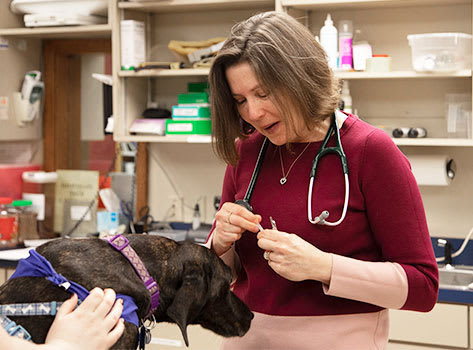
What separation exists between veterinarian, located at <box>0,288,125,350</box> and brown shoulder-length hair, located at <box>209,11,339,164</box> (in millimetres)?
554

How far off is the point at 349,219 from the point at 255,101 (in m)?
0.33

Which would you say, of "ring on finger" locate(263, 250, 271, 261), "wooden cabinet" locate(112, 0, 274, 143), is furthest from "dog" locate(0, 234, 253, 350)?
"wooden cabinet" locate(112, 0, 274, 143)

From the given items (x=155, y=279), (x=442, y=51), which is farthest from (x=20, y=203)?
Result: (x=155, y=279)

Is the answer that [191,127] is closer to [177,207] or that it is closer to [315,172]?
[177,207]

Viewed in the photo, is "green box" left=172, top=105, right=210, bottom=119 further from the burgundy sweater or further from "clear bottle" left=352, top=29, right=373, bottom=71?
the burgundy sweater

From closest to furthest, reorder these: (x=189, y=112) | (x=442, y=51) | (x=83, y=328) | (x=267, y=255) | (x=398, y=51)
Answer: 1. (x=83, y=328)
2. (x=267, y=255)
3. (x=442, y=51)
4. (x=398, y=51)
5. (x=189, y=112)

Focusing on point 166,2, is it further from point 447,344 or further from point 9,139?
point 447,344

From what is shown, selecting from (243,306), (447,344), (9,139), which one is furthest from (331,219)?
(9,139)

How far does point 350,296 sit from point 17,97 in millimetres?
2898

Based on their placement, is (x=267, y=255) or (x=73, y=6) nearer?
(x=267, y=255)

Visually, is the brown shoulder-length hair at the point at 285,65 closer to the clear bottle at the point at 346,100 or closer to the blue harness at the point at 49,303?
the blue harness at the point at 49,303

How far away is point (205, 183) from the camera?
11.7ft

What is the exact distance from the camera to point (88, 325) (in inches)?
43.7

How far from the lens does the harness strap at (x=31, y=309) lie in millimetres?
1149
